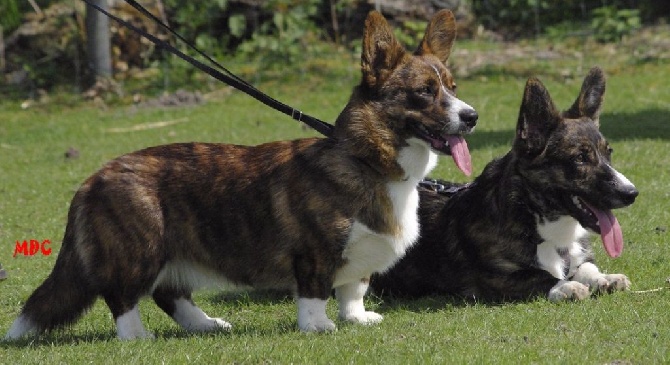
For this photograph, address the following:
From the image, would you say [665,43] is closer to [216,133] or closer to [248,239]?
[216,133]

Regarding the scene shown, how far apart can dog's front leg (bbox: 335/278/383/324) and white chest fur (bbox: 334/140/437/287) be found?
0.32 meters

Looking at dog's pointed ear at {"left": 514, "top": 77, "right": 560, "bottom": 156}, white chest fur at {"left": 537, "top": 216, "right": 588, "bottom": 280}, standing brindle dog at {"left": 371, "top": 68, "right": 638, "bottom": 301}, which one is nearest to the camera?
standing brindle dog at {"left": 371, "top": 68, "right": 638, "bottom": 301}

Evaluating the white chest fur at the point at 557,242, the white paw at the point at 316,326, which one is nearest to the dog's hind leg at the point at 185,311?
the white paw at the point at 316,326

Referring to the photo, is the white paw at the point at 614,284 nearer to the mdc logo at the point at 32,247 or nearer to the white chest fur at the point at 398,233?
the white chest fur at the point at 398,233

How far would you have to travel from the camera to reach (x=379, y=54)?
5.96 meters

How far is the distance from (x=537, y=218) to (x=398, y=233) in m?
1.13

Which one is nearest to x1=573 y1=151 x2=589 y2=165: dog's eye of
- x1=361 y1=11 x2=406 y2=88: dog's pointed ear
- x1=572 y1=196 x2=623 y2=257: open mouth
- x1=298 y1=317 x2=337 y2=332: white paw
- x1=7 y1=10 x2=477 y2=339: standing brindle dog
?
x1=572 y1=196 x2=623 y2=257: open mouth

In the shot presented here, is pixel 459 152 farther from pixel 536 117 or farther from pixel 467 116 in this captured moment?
pixel 536 117

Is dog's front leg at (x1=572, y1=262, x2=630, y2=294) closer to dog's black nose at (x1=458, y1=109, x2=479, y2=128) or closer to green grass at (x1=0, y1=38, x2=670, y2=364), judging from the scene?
green grass at (x1=0, y1=38, x2=670, y2=364)

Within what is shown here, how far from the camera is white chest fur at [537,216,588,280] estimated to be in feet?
21.9

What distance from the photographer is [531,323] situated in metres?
5.95

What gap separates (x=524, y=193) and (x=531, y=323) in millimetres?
1003

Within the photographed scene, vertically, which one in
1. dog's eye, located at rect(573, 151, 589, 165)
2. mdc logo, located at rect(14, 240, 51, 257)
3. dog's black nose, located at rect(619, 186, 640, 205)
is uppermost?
dog's eye, located at rect(573, 151, 589, 165)

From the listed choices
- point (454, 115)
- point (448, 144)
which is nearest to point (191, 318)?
point (448, 144)
